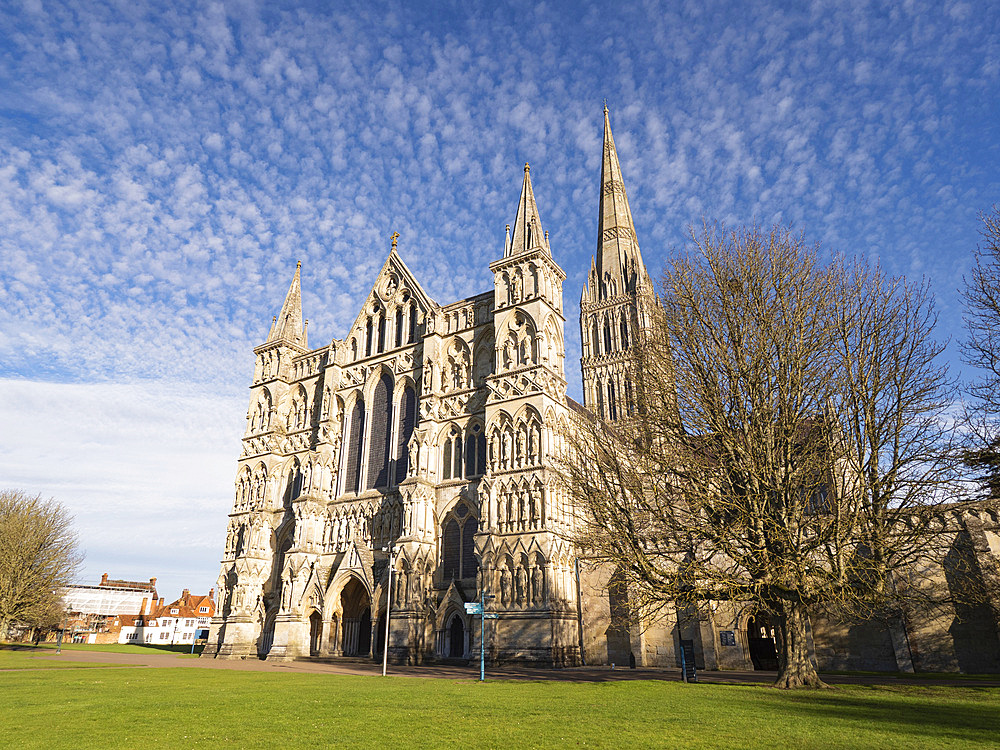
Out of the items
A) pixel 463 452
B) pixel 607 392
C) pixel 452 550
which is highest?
pixel 607 392

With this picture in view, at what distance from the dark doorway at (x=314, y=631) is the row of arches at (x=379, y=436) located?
23.4ft

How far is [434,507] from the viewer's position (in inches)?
1342

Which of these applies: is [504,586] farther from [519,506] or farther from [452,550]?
[452,550]

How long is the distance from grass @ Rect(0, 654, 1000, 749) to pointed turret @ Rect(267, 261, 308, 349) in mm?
32777

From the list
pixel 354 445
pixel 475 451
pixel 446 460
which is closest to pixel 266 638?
pixel 354 445

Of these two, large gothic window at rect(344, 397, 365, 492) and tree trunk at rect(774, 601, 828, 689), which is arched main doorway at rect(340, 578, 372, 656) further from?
tree trunk at rect(774, 601, 828, 689)

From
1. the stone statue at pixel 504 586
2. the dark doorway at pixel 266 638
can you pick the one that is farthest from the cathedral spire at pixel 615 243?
the dark doorway at pixel 266 638

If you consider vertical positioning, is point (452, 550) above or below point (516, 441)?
below

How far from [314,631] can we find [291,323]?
22716 millimetres

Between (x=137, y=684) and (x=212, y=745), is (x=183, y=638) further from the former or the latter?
(x=212, y=745)

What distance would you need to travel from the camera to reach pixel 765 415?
55.1 ft

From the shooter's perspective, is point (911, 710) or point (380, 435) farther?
point (380, 435)

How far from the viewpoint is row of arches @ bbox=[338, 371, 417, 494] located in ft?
124

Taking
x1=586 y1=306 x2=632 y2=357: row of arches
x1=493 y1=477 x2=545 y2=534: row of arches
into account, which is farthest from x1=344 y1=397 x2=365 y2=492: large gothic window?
x1=586 y1=306 x2=632 y2=357: row of arches
